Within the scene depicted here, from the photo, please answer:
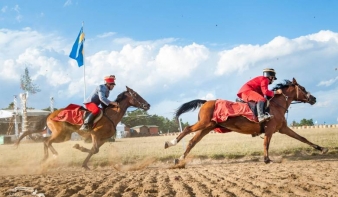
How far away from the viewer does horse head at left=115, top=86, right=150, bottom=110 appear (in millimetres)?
12312

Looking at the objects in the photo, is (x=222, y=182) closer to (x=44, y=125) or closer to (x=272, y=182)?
(x=272, y=182)

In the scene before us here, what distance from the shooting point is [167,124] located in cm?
8388

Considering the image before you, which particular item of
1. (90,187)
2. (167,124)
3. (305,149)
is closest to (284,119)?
(305,149)

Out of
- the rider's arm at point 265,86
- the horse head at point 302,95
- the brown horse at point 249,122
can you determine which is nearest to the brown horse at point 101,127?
the brown horse at point 249,122

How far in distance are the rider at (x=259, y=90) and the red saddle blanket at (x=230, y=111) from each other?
0.72ft

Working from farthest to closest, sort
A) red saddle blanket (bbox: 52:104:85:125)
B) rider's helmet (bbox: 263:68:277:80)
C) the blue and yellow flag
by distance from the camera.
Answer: the blue and yellow flag → red saddle blanket (bbox: 52:104:85:125) → rider's helmet (bbox: 263:68:277:80)

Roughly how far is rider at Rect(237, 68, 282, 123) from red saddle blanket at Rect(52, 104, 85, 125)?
4.37 metres

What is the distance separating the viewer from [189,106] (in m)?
12.5

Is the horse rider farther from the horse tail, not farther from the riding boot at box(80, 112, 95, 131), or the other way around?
the horse tail

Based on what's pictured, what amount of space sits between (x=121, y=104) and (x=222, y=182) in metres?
6.16

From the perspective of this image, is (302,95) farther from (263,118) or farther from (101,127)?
(101,127)

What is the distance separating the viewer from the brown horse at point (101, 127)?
11.6 metres

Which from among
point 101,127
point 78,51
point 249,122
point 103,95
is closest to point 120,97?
point 103,95

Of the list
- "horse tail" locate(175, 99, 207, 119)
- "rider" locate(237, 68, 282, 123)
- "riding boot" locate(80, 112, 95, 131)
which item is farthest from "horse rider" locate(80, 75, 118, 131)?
"rider" locate(237, 68, 282, 123)
